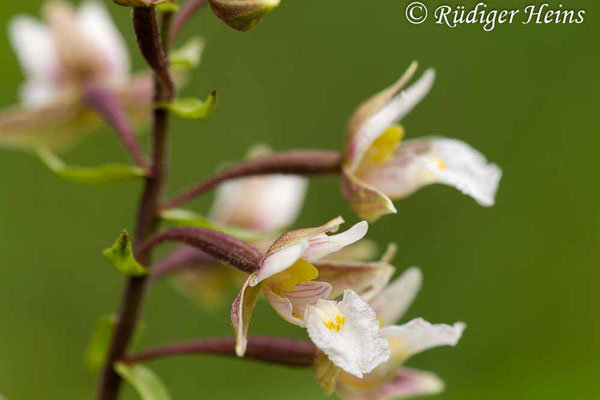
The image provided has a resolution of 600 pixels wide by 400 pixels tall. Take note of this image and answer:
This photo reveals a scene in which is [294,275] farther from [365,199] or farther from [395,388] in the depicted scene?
[395,388]

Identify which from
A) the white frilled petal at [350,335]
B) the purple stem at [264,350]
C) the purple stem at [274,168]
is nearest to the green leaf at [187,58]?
the purple stem at [274,168]

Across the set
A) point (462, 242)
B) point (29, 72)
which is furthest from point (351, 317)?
point (462, 242)

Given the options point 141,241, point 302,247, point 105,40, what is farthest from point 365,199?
point 105,40

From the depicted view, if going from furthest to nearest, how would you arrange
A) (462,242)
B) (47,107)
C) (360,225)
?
(462,242) → (47,107) → (360,225)

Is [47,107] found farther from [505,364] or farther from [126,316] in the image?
[505,364]

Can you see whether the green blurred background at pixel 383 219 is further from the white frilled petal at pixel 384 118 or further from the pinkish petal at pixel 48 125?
the white frilled petal at pixel 384 118

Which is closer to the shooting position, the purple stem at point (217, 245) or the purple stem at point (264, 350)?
the purple stem at point (217, 245)
